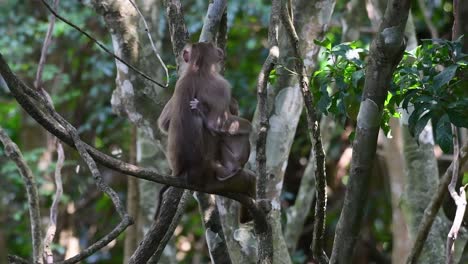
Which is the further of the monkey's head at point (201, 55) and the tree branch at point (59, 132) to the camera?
the monkey's head at point (201, 55)

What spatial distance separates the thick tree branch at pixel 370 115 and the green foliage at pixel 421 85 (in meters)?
0.47

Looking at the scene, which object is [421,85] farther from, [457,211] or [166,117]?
[166,117]

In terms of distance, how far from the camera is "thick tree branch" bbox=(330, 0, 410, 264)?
2.89 metres

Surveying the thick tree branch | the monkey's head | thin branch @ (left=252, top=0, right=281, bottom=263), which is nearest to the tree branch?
thin branch @ (left=252, top=0, right=281, bottom=263)

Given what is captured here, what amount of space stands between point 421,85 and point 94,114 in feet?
19.9

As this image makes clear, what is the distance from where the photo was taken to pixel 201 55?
163 inches

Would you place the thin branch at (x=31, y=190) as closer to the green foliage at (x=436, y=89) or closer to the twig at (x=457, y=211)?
the green foliage at (x=436, y=89)

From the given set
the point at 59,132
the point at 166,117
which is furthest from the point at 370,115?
the point at 166,117

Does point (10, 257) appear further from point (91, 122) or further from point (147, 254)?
point (91, 122)

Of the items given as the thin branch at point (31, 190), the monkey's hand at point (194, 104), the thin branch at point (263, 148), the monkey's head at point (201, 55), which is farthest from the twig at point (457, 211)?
the thin branch at point (31, 190)

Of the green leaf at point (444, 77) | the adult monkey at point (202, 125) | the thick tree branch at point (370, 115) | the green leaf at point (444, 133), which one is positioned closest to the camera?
the thick tree branch at point (370, 115)

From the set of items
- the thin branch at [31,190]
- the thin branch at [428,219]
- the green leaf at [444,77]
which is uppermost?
the green leaf at [444,77]

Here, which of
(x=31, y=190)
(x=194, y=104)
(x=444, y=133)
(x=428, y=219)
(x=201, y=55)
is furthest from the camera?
(x=31, y=190)

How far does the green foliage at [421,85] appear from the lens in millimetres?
3379
